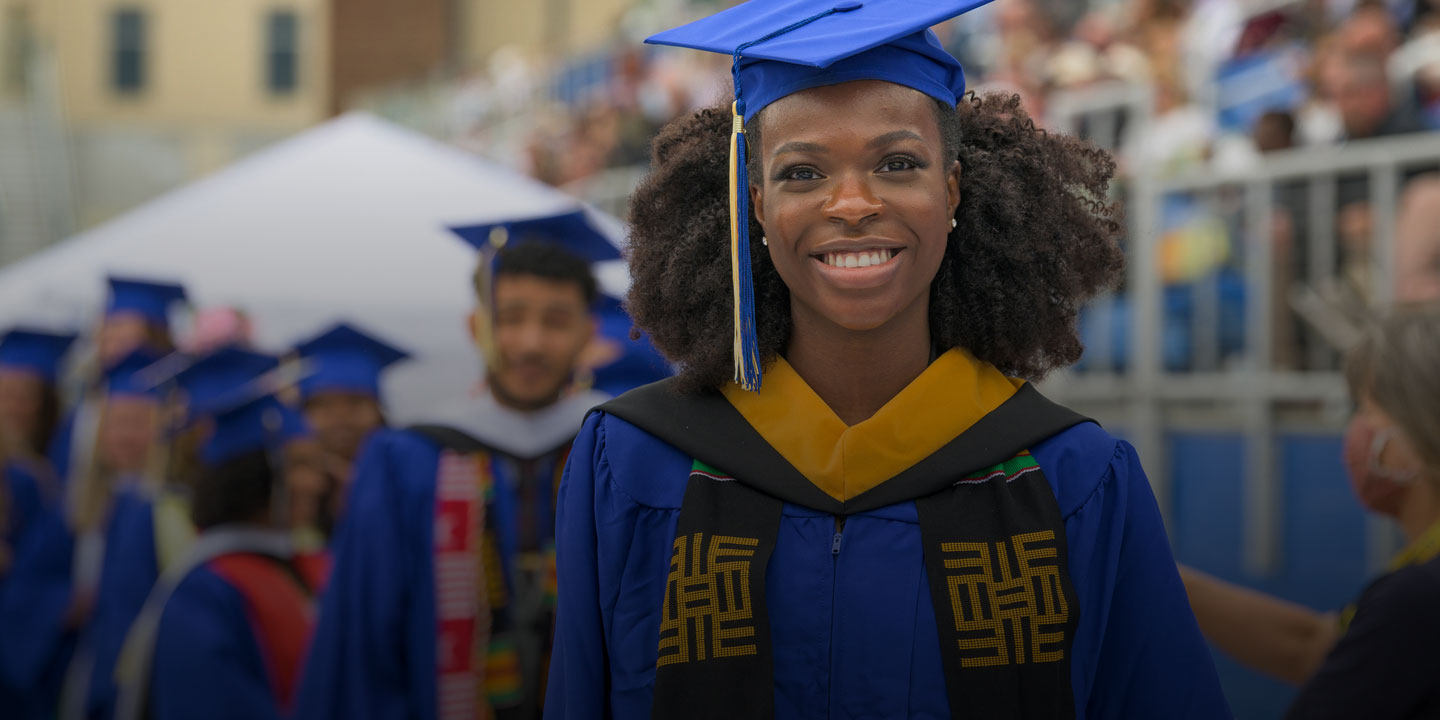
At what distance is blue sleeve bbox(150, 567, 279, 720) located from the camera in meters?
4.17

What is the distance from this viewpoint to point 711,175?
2332 mm

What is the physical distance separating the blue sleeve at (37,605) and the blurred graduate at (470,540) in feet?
9.49

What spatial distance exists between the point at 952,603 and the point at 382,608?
2124 mm

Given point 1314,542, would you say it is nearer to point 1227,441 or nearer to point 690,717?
point 1227,441

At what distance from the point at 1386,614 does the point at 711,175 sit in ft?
4.11

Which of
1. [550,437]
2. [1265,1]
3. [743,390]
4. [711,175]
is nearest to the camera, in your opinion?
[743,390]

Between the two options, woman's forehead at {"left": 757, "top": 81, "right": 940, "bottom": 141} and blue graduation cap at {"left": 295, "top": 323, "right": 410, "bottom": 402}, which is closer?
woman's forehead at {"left": 757, "top": 81, "right": 940, "bottom": 141}

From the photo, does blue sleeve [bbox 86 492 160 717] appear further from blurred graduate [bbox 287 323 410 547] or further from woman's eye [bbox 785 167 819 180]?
woman's eye [bbox 785 167 819 180]

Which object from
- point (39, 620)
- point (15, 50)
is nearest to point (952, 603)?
point (39, 620)

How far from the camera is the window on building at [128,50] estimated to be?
94.1ft

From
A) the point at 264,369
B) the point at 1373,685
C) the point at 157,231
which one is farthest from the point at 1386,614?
the point at 157,231

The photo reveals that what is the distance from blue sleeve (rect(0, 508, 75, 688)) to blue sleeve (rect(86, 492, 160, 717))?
527 mm

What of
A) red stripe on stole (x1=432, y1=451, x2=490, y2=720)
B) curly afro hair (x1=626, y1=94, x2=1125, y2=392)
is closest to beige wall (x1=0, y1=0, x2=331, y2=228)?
red stripe on stole (x1=432, y1=451, x2=490, y2=720)

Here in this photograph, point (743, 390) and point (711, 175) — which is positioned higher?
point (711, 175)
